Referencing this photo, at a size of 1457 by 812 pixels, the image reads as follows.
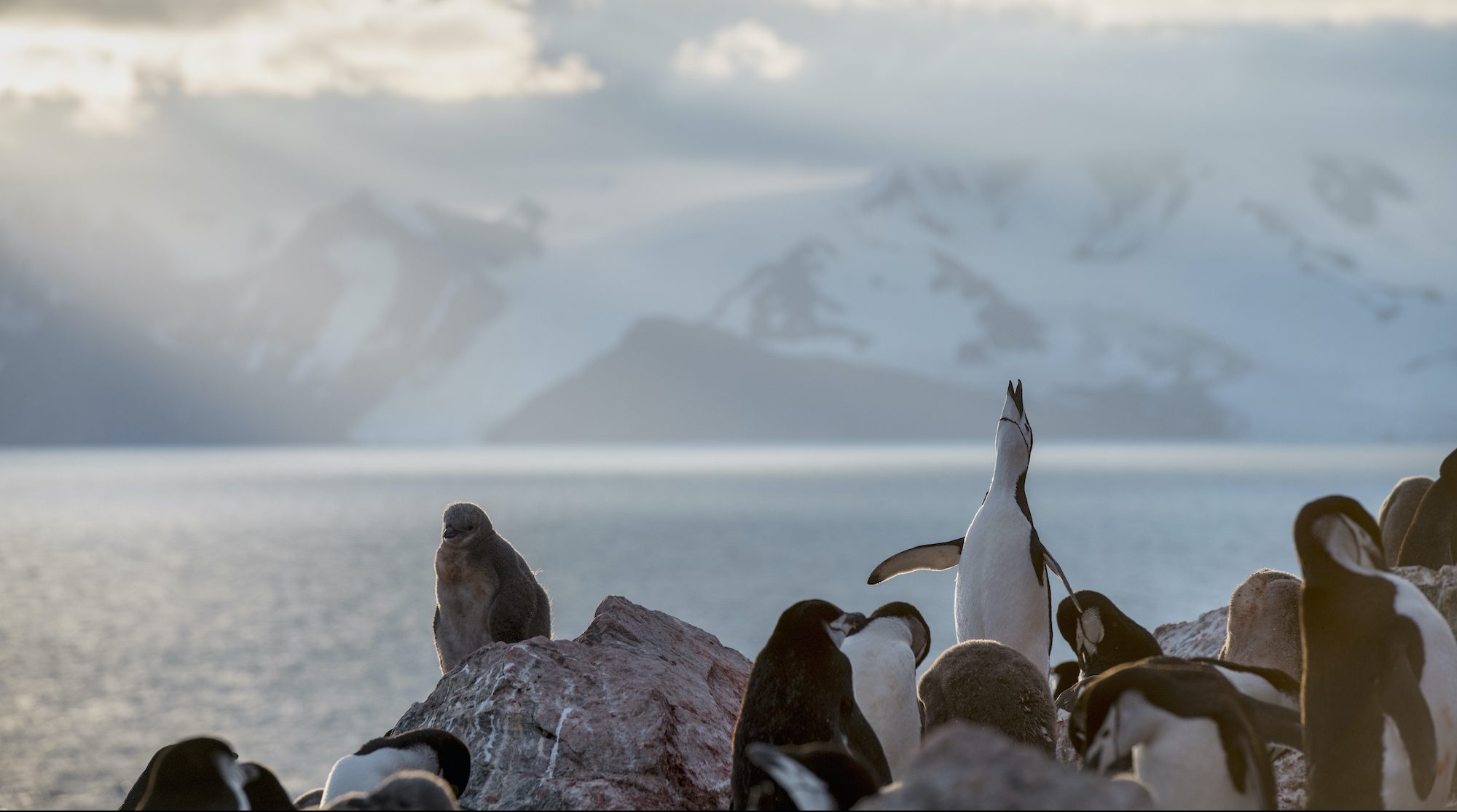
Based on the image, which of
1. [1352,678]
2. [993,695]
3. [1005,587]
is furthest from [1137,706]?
[1005,587]

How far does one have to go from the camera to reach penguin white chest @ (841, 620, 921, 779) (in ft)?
22.5

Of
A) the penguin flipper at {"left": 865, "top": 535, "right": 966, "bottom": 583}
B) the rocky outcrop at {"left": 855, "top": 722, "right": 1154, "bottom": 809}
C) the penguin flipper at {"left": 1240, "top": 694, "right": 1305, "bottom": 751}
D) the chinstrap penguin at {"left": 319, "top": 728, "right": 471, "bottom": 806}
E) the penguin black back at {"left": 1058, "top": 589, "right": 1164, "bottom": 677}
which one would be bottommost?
the chinstrap penguin at {"left": 319, "top": 728, "right": 471, "bottom": 806}

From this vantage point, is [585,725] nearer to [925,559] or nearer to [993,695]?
[993,695]

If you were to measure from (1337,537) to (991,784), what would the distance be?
2030mm

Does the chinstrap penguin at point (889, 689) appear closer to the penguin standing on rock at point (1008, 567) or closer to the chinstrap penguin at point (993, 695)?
the chinstrap penguin at point (993, 695)

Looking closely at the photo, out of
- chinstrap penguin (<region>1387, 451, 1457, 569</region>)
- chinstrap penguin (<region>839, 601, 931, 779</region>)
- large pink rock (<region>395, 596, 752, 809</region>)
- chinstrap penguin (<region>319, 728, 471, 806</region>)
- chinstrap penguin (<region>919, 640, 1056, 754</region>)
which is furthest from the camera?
chinstrap penguin (<region>1387, 451, 1457, 569</region>)

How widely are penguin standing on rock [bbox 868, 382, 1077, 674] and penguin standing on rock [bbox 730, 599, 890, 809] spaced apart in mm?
2888

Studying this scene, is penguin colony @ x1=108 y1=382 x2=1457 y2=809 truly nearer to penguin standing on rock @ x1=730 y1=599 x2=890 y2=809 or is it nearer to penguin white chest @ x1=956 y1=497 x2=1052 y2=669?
penguin standing on rock @ x1=730 y1=599 x2=890 y2=809

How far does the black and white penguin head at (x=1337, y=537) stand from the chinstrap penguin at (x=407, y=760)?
3543 millimetres

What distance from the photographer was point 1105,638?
Answer: 766cm

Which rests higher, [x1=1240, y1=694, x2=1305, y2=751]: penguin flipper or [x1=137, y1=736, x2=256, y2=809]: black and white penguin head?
[x1=1240, y1=694, x2=1305, y2=751]: penguin flipper

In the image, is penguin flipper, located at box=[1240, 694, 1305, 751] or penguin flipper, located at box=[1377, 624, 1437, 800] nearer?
penguin flipper, located at box=[1377, 624, 1437, 800]

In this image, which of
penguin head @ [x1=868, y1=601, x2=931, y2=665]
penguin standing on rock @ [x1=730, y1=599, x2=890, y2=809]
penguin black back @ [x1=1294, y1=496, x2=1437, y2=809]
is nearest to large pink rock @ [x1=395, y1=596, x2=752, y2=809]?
penguin standing on rock @ [x1=730, y1=599, x2=890, y2=809]

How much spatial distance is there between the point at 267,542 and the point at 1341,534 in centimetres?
10871
